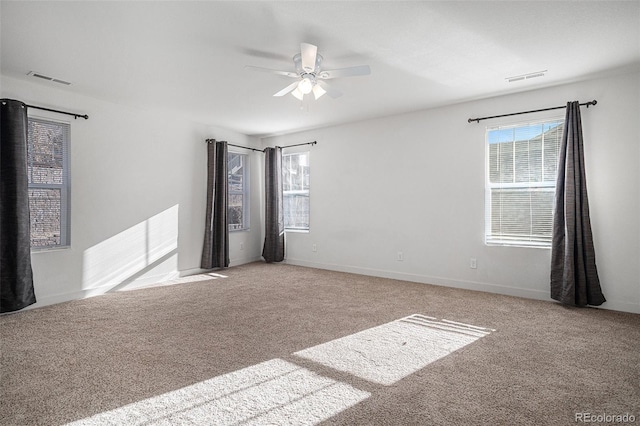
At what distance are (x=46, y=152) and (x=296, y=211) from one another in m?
3.74

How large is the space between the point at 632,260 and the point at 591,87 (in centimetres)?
188

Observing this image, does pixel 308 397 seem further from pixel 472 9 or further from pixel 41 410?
pixel 472 9

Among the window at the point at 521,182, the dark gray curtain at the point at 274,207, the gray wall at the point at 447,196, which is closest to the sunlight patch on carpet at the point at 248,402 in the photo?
the gray wall at the point at 447,196

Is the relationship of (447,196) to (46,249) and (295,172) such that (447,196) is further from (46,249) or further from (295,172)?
(46,249)

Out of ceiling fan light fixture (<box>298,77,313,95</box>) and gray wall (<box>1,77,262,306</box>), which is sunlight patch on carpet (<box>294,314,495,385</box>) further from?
gray wall (<box>1,77,262,306</box>)

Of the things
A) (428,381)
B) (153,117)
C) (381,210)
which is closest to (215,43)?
(153,117)

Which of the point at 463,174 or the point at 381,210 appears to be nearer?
the point at 463,174

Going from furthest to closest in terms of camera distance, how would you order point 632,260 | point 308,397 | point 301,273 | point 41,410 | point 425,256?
point 301,273 → point 425,256 → point 632,260 → point 308,397 → point 41,410

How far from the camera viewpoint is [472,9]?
92.4 inches

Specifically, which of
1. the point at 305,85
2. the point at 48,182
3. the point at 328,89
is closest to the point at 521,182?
Answer: the point at 328,89

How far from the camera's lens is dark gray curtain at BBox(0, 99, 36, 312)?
3.39 m

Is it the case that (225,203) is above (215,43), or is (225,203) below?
below

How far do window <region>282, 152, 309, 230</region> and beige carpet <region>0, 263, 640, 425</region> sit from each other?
8.21ft
